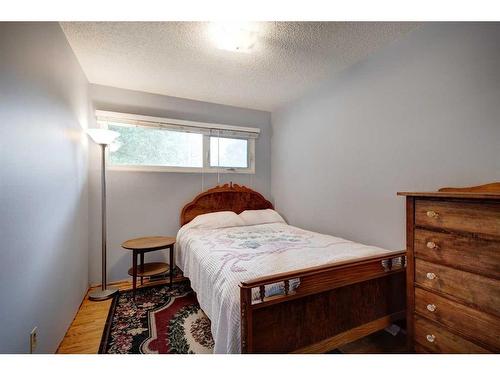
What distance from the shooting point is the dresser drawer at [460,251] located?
1006 mm

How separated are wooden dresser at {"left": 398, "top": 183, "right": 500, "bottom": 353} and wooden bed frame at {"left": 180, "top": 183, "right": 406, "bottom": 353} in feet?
0.70

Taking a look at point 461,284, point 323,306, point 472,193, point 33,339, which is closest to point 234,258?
point 323,306

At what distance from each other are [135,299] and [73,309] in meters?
0.51

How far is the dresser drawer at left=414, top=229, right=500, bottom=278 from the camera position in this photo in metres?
1.01

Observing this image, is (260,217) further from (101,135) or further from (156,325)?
(101,135)

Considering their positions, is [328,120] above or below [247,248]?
above

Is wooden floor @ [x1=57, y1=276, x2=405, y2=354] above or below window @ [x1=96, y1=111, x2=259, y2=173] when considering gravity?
below

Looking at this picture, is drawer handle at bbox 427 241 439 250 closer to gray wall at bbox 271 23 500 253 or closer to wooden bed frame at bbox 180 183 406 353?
wooden bed frame at bbox 180 183 406 353

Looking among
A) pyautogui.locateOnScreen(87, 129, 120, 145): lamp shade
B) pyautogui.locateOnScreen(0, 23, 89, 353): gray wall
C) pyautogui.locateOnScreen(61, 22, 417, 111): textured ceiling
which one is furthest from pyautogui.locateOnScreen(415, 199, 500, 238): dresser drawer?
pyautogui.locateOnScreen(87, 129, 120, 145): lamp shade

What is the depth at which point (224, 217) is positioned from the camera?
2.99 m

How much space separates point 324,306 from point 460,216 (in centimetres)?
84
